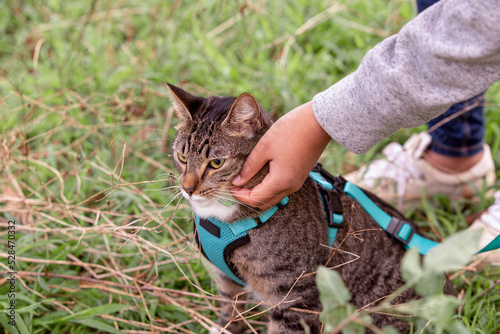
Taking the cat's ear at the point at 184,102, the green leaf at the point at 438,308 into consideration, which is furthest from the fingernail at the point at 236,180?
the green leaf at the point at 438,308

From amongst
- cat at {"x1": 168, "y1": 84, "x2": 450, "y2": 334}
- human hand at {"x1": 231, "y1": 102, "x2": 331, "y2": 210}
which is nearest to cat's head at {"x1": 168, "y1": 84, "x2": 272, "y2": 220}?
cat at {"x1": 168, "y1": 84, "x2": 450, "y2": 334}

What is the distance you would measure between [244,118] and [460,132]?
170 centimetres

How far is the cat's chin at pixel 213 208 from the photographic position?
1626 mm

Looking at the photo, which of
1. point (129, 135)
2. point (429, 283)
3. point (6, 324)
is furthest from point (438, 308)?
point (129, 135)

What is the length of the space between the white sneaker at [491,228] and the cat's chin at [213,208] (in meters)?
1.49

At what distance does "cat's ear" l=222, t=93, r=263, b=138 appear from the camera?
1518mm

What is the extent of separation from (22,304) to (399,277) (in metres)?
1.77

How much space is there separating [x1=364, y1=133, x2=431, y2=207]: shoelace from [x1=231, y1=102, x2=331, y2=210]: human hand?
1.34 metres

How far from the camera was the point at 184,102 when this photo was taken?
1.66 meters

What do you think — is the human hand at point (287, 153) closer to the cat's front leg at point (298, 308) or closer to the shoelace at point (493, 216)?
the cat's front leg at point (298, 308)

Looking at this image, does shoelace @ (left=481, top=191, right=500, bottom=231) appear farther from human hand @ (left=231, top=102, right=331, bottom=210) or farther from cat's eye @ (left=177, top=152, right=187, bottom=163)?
cat's eye @ (left=177, top=152, right=187, bottom=163)

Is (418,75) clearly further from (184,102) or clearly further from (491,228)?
(491,228)

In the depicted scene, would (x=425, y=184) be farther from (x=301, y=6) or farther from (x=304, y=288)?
(x=301, y=6)

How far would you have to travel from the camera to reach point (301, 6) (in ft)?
13.1
